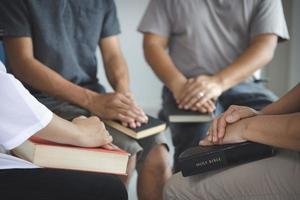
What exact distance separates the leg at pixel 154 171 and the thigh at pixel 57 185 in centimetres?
38

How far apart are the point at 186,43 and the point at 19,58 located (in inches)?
26.5

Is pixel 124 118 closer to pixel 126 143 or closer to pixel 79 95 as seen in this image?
pixel 126 143

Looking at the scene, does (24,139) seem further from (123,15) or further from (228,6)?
(123,15)

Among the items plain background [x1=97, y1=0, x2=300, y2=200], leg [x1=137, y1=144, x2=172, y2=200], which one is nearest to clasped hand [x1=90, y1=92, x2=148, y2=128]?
leg [x1=137, y1=144, x2=172, y2=200]

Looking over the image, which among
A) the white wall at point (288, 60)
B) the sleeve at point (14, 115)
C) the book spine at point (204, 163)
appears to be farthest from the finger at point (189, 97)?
the white wall at point (288, 60)

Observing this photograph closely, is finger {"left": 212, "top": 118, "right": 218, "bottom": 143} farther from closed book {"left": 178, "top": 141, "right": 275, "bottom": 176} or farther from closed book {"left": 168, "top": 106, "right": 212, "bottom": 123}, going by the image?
closed book {"left": 168, "top": 106, "right": 212, "bottom": 123}

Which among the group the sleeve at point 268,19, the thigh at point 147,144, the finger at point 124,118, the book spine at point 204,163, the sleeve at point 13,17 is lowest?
the thigh at point 147,144

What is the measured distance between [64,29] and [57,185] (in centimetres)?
67

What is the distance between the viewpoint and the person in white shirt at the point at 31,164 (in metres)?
1.03

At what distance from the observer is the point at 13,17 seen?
A: 4.88 ft

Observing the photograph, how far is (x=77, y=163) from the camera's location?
45.0 inches

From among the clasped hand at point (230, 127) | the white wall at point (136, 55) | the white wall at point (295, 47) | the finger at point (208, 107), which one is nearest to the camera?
the clasped hand at point (230, 127)

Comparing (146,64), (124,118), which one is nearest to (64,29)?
(124,118)

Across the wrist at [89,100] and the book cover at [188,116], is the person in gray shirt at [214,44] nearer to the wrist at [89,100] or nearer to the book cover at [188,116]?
the book cover at [188,116]
